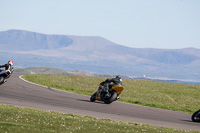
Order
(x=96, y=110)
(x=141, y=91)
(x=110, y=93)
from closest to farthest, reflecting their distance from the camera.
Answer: (x=96, y=110) < (x=110, y=93) < (x=141, y=91)

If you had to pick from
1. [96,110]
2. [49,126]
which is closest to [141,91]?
[96,110]

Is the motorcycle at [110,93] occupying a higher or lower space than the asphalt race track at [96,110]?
higher

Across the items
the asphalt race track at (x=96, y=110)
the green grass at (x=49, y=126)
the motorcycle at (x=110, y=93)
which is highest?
the motorcycle at (x=110, y=93)

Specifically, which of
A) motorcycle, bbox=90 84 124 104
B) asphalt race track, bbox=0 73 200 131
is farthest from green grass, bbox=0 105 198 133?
motorcycle, bbox=90 84 124 104

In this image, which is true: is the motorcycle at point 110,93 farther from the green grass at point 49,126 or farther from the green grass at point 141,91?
the green grass at point 49,126

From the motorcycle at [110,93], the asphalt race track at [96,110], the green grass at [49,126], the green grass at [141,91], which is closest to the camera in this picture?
the green grass at [49,126]

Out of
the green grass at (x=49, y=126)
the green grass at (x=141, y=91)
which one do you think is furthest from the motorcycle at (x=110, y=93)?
the green grass at (x=49, y=126)

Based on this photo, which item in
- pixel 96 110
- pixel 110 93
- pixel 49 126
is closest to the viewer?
pixel 49 126

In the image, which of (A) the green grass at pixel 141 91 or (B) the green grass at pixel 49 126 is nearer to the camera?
(B) the green grass at pixel 49 126

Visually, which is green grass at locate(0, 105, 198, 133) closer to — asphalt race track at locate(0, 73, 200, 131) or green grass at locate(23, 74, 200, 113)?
asphalt race track at locate(0, 73, 200, 131)

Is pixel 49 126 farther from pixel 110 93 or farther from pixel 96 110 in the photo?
pixel 110 93

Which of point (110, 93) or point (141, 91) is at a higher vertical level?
point (141, 91)

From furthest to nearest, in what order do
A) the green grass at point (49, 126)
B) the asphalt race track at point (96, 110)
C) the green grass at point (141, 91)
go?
the green grass at point (141, 91) → the asphalt race track at point (96, 110) → the green grass at point (49, 126)

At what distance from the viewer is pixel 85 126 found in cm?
1457
